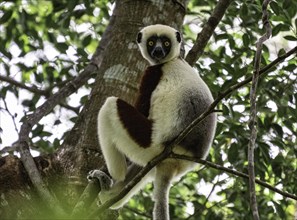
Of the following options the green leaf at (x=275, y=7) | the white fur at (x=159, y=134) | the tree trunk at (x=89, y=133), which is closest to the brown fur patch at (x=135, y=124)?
the white fur at (x=159, y=134)

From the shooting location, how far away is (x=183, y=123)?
4.02m

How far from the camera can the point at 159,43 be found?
4953 millimetres

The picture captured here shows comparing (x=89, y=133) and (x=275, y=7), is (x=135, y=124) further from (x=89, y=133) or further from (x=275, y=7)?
(x=275, y=7)

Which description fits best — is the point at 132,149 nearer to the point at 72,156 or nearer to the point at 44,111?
the point at 72,156

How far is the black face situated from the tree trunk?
0.16 m

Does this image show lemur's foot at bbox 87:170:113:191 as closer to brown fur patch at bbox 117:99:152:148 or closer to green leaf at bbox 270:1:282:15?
brown fur patch at bbox 117:99:152:148

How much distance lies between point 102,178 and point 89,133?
39 cm

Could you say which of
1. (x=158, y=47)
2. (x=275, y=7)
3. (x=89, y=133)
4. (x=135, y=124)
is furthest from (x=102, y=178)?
(x=275, y=7)

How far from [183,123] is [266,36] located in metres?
1.15

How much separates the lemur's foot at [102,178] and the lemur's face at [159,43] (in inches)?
48.3

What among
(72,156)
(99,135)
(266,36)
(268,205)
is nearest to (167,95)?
(99,135)

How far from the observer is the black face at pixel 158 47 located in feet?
15.8

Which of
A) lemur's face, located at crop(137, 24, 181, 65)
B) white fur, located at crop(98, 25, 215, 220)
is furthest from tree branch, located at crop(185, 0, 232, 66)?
lemur's face, located at crop(137, 24, 181, 65)

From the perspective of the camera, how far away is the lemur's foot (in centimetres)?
376
